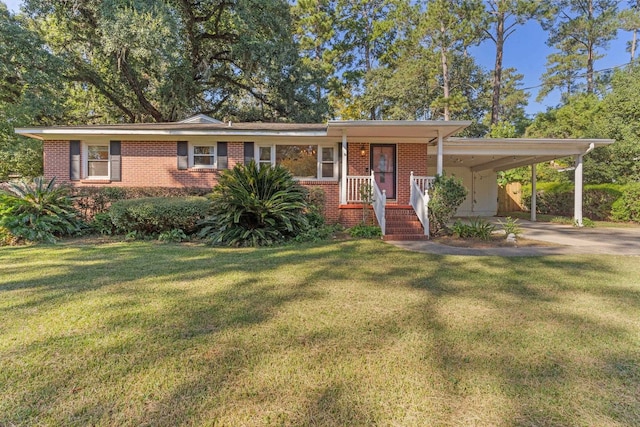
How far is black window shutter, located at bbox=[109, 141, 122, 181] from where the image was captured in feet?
33.6

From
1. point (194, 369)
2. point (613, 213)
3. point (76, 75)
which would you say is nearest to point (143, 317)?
point (194, 369)

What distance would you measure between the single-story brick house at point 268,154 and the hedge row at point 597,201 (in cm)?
298

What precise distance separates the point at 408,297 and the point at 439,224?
4935 millimetres

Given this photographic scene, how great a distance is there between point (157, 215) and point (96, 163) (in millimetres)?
5092

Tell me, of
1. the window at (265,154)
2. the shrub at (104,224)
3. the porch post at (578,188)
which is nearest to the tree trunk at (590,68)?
the porch post at (578,188)

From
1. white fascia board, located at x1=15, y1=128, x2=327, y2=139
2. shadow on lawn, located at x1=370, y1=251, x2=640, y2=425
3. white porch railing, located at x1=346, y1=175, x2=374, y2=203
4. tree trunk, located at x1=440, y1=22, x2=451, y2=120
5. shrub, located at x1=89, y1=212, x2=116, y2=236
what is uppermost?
tree trunk, located at x1=440, y1=22, x2=451, y2=120

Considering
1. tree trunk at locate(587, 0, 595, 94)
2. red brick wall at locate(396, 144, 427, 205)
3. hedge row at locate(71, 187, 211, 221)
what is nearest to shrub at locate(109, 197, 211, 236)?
hedge row at locate(71, 187, 211, 221)

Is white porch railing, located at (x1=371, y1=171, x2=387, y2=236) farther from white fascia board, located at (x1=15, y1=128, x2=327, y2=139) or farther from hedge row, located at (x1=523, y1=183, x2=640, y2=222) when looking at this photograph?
hedge row, located at (x1=523, y1=183, x2=640, y2=222)

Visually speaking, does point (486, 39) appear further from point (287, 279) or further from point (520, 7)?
point (287, 279)

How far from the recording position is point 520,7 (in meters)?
19.6

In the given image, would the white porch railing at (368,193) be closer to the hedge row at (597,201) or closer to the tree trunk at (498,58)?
the hedge row at (597,201)

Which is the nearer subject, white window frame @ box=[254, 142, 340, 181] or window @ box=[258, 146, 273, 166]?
white window frame @ box=[254, 142, 340, 181]

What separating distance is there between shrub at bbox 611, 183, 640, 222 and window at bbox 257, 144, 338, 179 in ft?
36.6

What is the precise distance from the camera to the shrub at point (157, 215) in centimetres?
721
